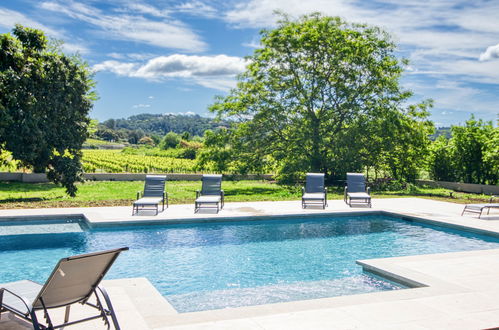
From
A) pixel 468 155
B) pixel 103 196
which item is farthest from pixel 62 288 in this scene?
pixel 468 155

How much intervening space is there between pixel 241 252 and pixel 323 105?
1430 centimetres

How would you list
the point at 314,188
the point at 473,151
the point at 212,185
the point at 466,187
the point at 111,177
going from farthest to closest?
the point at 111,177 → the point at 473,151 → the point at 466,187 → the point at 314,188 → the point at 212,185

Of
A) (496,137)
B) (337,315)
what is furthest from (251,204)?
(496,137)

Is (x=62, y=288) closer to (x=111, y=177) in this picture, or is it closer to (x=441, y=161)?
(x=111, y=177)

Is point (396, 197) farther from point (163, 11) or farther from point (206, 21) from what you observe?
point (206, 21)

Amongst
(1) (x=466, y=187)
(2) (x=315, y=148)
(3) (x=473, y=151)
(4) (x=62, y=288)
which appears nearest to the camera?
(4) (x=62, y=288)

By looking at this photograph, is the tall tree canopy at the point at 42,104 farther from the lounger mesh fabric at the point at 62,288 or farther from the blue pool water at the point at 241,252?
the lounger mesh fabric at the point at 62,288

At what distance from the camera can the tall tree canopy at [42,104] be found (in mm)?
13219

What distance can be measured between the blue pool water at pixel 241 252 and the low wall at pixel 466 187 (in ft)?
34.5

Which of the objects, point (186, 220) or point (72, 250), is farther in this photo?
point (186, 220)

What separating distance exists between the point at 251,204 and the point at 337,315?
9.01m

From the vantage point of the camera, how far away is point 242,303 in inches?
222

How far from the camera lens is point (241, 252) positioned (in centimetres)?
834

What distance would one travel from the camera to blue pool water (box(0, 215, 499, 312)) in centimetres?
622
